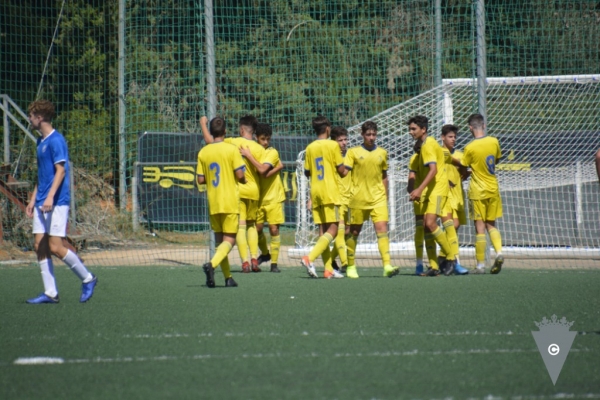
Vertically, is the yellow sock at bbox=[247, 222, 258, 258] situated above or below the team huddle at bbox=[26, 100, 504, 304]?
below

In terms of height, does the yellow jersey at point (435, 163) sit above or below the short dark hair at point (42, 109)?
below

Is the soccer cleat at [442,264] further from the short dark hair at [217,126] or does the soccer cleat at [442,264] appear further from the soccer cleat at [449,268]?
the short dark hair at [217,126]

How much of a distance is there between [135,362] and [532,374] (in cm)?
216

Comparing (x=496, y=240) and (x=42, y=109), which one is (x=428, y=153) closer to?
(x=496, y=240)

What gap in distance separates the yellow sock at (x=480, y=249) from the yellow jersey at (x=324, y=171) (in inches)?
85.5

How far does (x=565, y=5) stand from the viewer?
19000mm

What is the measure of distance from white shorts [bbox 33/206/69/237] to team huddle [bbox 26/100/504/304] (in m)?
1.72

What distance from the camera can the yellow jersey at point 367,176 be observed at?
10.9m

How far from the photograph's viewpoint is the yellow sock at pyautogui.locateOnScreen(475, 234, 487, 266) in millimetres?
11594

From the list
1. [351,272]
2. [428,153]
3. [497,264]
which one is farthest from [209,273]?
[497,264]

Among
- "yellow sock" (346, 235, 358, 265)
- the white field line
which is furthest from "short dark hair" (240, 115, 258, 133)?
the white field line

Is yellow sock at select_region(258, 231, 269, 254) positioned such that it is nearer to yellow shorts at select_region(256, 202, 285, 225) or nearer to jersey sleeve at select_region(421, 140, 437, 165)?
yellow shorts at select_region(256, 202, 285, 225)

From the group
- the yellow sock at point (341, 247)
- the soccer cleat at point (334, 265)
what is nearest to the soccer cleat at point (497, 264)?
the yellow sock at point (341, 247)

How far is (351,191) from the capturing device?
11.2 metres
